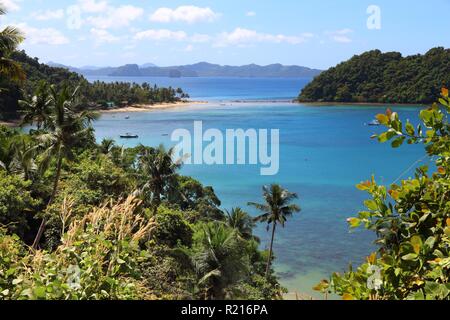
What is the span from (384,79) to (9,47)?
114235 millimetres

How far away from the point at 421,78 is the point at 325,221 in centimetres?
8618

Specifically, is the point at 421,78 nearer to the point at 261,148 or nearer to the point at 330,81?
the point at 330,81

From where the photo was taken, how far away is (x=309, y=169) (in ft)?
176

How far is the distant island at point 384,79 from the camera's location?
355 ft

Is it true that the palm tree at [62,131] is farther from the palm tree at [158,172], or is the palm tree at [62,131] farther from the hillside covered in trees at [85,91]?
the hillside covered in trees at [85,91]

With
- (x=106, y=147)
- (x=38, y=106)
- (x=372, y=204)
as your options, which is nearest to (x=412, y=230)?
(x=372, y=204)

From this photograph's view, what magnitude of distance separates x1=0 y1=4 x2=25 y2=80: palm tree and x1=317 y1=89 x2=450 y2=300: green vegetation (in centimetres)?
1372

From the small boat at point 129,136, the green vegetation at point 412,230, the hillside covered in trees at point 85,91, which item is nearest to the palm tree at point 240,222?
the green vegetation at point 412,230

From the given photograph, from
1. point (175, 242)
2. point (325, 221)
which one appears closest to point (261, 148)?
point (325, 221)

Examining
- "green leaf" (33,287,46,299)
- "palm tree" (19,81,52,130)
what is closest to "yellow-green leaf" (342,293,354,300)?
"green leaf" (33,287,46,299)

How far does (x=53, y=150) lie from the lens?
1673 cm

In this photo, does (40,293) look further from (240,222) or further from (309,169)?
(309,169)

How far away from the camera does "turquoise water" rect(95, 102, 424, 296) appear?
29953mm

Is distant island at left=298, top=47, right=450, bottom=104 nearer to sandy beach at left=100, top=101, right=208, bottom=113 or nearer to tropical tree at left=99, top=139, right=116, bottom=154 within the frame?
sandy beach at left=100, top=101, right=208, bottom=113
